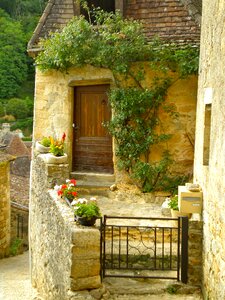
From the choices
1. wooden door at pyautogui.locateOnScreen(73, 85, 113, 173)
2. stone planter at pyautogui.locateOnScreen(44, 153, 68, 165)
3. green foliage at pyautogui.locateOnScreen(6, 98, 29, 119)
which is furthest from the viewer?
green foliage at pyautogui.locateOnScreen(6, 98, 29, 119)

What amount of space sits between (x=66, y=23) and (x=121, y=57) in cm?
207

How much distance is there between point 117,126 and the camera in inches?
395

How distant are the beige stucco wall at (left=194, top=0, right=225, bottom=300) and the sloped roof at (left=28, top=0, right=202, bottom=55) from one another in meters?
3.06

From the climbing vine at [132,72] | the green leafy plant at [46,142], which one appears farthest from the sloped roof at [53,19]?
the green leafy plant at [46,142]

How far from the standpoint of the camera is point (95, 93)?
10.7 metres

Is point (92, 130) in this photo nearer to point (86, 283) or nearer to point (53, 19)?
point (53, 19)

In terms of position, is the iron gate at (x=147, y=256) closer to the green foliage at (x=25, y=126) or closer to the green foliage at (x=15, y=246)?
the green foliage at (x=15, y=246)

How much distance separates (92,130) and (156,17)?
3102 mm

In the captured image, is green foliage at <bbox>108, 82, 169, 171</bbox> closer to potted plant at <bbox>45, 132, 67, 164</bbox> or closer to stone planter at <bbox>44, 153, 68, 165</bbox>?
potted plant at <bbox>45, 132, 67, 164</bbox>

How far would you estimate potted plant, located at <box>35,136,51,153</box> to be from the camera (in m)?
9.95

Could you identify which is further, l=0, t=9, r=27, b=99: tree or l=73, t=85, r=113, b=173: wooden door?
l=0, t=9, r=27, b=99: tree

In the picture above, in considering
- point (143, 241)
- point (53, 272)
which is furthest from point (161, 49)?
point (53, 272)

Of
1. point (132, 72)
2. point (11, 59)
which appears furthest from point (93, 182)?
point (11, 59)

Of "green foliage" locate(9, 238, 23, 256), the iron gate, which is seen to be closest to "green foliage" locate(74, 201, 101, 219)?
the iron gate
